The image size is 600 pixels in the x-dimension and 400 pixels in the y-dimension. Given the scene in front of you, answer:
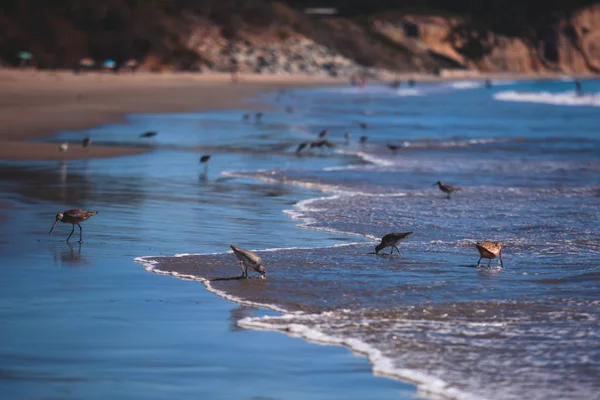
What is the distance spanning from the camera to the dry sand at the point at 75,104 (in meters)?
25.6

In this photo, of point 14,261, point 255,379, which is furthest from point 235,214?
point 255,379

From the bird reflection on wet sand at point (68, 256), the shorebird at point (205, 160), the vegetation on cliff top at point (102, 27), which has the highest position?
the vegetation on cliff top at point (102, 27)

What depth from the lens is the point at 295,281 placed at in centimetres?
1073

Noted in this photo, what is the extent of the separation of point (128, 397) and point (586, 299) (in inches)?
199

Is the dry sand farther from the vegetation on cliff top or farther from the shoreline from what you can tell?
the vegetation on cliff top

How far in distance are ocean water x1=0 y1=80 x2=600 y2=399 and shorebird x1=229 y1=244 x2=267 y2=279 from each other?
0.15m

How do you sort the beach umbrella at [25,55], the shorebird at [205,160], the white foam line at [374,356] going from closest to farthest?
the white foam line at [374,356], the shorebird at [205,160], the beach umbrella at [25,55]

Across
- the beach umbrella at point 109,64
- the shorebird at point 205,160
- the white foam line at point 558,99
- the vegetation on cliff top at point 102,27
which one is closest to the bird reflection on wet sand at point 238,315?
the shorebird at point 205,160

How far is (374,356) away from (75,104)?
130ft

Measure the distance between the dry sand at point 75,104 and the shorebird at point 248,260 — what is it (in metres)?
13.2

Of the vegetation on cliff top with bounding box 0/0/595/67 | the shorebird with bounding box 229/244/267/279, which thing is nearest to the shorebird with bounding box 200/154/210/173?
the shorebird with bounding box 229/244/267/279

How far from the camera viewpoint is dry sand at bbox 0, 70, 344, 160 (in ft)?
84.1

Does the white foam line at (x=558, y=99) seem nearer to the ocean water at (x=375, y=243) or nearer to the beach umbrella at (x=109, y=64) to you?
the beach umbrella at (x=109, y=64)

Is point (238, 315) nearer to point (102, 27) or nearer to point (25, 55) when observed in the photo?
point (25, 55)
